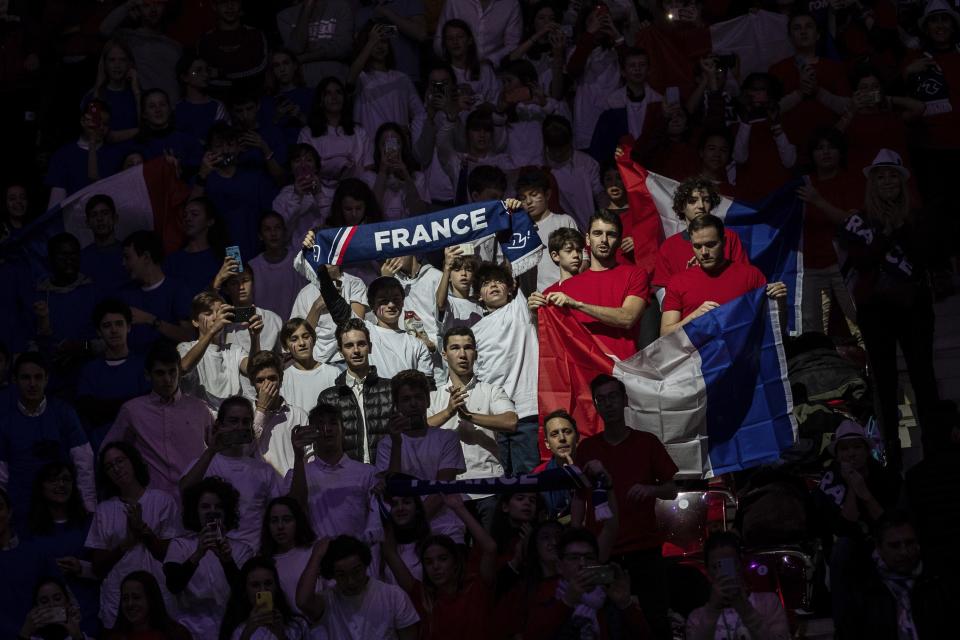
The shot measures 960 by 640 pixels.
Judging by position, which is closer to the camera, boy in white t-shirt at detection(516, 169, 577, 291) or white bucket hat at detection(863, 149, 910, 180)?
white bucket hat at detection(863, 149, 910, 180)

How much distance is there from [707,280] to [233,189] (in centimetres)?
401

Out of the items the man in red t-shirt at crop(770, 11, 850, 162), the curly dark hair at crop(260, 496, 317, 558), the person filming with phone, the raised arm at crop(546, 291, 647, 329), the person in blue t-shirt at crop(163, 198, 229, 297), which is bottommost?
the person filming with phone

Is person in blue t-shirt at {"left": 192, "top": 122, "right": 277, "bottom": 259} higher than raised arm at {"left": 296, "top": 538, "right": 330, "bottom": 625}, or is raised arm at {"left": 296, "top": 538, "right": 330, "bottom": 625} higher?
person in blue t-shirt at {"left": 192, "top": 122, "right": 277, "bottom": 259}

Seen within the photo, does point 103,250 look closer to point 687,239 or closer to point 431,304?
point 431,304

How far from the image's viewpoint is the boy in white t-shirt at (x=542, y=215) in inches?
487

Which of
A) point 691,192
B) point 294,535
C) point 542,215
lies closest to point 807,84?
point 691,192

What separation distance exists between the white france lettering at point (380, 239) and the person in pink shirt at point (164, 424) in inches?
68.2

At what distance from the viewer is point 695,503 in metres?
10.3

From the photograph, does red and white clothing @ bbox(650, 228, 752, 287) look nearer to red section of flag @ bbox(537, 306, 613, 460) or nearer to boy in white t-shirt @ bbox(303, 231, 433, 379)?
red section of flag @ bbox(537, 306, 613, 460)

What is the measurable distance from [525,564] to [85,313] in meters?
4.46

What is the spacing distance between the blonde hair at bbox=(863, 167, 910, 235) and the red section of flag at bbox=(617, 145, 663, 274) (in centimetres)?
164

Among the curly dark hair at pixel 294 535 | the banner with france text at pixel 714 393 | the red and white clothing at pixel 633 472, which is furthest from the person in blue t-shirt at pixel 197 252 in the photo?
the red and white clothing at pixel 633 472

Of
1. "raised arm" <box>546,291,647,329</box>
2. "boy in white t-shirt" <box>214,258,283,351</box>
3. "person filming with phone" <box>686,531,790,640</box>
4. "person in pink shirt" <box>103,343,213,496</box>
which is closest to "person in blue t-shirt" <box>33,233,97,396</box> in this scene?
"boy in white t-shirt" <box>214,258,283,351</box>

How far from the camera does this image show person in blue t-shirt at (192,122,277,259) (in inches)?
523
